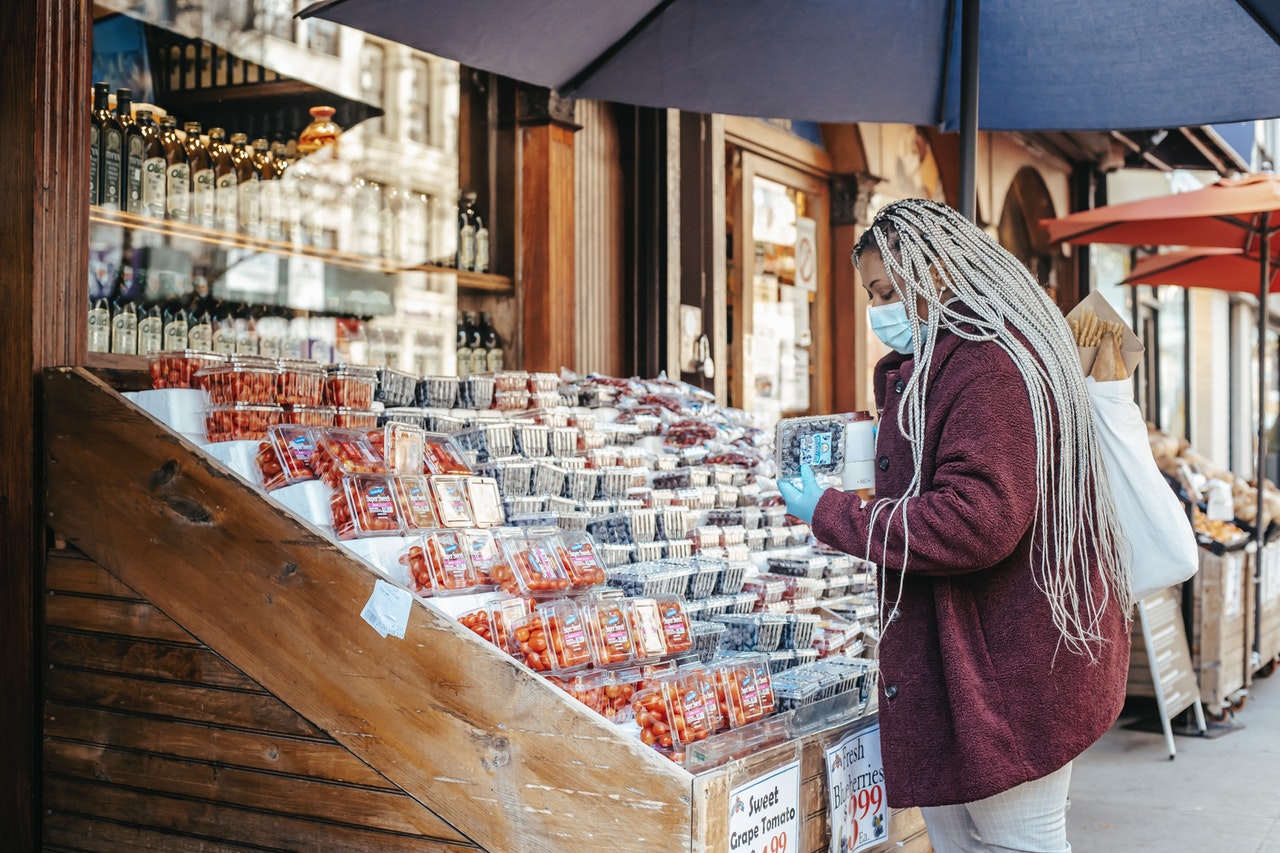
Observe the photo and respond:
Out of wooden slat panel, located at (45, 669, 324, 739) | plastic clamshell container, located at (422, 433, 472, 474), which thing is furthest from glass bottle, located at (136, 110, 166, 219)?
wooden slat panel, located at (45, 669, 324, 739)

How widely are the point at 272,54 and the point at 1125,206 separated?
5.14 m

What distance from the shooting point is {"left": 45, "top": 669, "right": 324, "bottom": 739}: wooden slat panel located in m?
2.78

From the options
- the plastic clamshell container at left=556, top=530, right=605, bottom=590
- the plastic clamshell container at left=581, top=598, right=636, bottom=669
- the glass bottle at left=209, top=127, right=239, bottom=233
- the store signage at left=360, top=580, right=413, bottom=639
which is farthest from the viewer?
the glass bottle at left=209, top=127, right=239, bottom=233

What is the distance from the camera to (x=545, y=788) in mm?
2381

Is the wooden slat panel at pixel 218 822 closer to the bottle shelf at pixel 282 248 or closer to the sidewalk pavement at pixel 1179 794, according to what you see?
the bottle shelf at pixel 282 248

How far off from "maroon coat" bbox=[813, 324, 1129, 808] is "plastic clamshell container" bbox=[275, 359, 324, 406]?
1.62 m

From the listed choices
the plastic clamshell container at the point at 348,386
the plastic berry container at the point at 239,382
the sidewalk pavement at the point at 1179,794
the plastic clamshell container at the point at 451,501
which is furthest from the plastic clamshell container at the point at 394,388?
the sidewalk pavement at the point at 1179,794

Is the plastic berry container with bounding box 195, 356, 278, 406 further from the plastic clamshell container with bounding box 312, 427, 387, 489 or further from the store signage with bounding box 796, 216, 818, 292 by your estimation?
the store signage with bounding box 796, 216, 818, 292

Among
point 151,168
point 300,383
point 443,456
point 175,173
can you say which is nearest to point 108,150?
point 151,168

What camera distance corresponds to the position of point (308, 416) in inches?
132

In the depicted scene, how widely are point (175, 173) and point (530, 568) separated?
8.14 ft

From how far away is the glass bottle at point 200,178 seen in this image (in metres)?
4.57

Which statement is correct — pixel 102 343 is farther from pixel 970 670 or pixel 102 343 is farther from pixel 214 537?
pixel 970 670

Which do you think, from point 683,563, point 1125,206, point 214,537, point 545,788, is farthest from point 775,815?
point 1125,206
